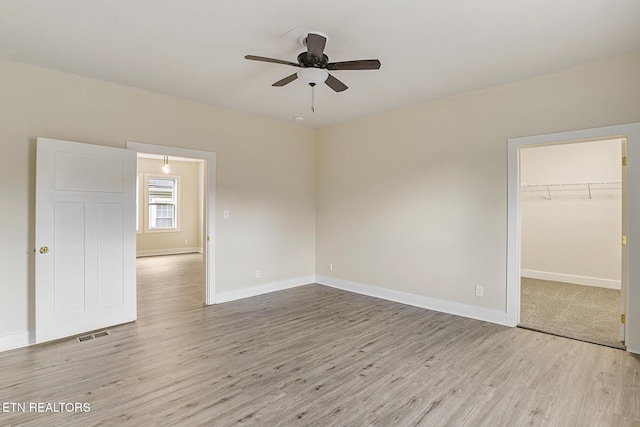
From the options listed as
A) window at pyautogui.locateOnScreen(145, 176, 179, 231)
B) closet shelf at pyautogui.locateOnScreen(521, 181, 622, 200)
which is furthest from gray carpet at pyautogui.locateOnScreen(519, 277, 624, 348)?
window at pyautogui.locateOnScreen(145, 176, 179, 231)

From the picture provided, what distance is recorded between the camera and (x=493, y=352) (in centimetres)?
313

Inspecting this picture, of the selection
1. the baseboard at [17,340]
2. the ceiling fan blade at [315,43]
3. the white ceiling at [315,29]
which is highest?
the white ceiling at [315,29]

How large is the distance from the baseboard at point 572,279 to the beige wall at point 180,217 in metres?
8.86

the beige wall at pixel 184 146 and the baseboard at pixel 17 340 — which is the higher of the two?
the beige wall at pixel 184 146

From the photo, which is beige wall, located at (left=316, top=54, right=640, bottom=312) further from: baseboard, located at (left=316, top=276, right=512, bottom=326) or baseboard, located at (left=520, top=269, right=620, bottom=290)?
baseboard, located at (left=520, top=269, right=620, bottom=290)

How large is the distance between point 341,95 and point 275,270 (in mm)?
2933

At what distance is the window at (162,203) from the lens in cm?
948

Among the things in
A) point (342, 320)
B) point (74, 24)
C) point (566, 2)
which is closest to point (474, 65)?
point (566, 2)

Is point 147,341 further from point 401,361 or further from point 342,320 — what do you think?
point 401,361

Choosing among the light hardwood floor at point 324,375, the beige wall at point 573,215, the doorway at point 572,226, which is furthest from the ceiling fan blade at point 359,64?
the beige wall at point 573,215

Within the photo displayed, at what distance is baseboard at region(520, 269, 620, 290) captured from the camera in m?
5.52

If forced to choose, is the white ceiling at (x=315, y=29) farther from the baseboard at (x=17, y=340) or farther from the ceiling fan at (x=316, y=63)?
the baseboard at (x=17, y=340)

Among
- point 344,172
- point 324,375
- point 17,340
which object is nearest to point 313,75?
point 324,375

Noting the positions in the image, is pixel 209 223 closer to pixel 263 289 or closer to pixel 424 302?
pixel 263 289
